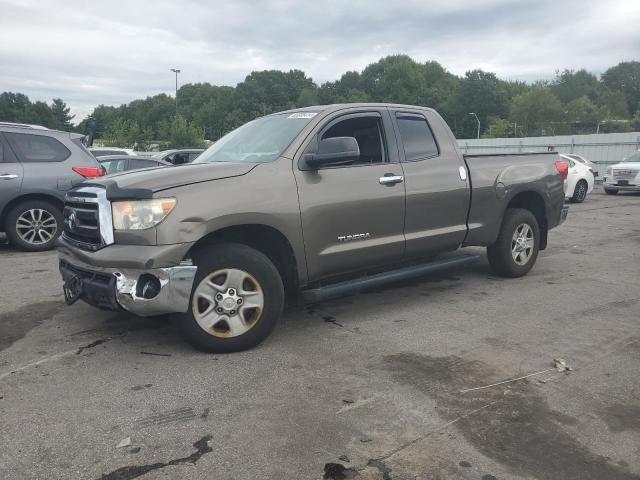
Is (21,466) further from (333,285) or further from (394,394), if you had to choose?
(333,285)

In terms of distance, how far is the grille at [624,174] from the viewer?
17844 millimetres

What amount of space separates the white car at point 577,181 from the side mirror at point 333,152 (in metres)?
13.0

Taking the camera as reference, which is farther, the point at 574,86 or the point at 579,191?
→ the point at 574,86

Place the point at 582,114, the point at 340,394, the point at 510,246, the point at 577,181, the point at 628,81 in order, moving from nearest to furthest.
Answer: the point at 340,394 → the point at 510,246 → the point at 577,181 → the point at 582,114 → the point at 628,81

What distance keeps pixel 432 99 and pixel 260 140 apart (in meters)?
103

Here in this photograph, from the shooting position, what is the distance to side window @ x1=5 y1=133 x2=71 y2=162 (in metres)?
7.62

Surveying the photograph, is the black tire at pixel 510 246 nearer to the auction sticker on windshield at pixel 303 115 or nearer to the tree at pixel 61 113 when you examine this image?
the auction sticker on windshield at pixel 303 115

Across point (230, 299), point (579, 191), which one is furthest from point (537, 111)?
point (230, 299)

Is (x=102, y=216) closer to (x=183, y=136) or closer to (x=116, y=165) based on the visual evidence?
(x=116, y=165)

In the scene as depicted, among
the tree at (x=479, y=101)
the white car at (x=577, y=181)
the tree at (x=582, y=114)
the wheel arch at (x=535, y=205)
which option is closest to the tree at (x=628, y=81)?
the tree at (x=582, y=114)

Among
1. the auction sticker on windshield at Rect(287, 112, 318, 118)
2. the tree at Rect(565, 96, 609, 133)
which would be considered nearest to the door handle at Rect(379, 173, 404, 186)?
the auction sticker on windshield at Rect(287, 112, 318, 118)

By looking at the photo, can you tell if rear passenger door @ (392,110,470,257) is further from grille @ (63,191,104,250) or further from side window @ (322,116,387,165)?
grille @ (63,191,104,250)

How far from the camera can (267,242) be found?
4215mm

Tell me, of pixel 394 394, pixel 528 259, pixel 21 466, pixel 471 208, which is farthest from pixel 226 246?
pixel 528 259
